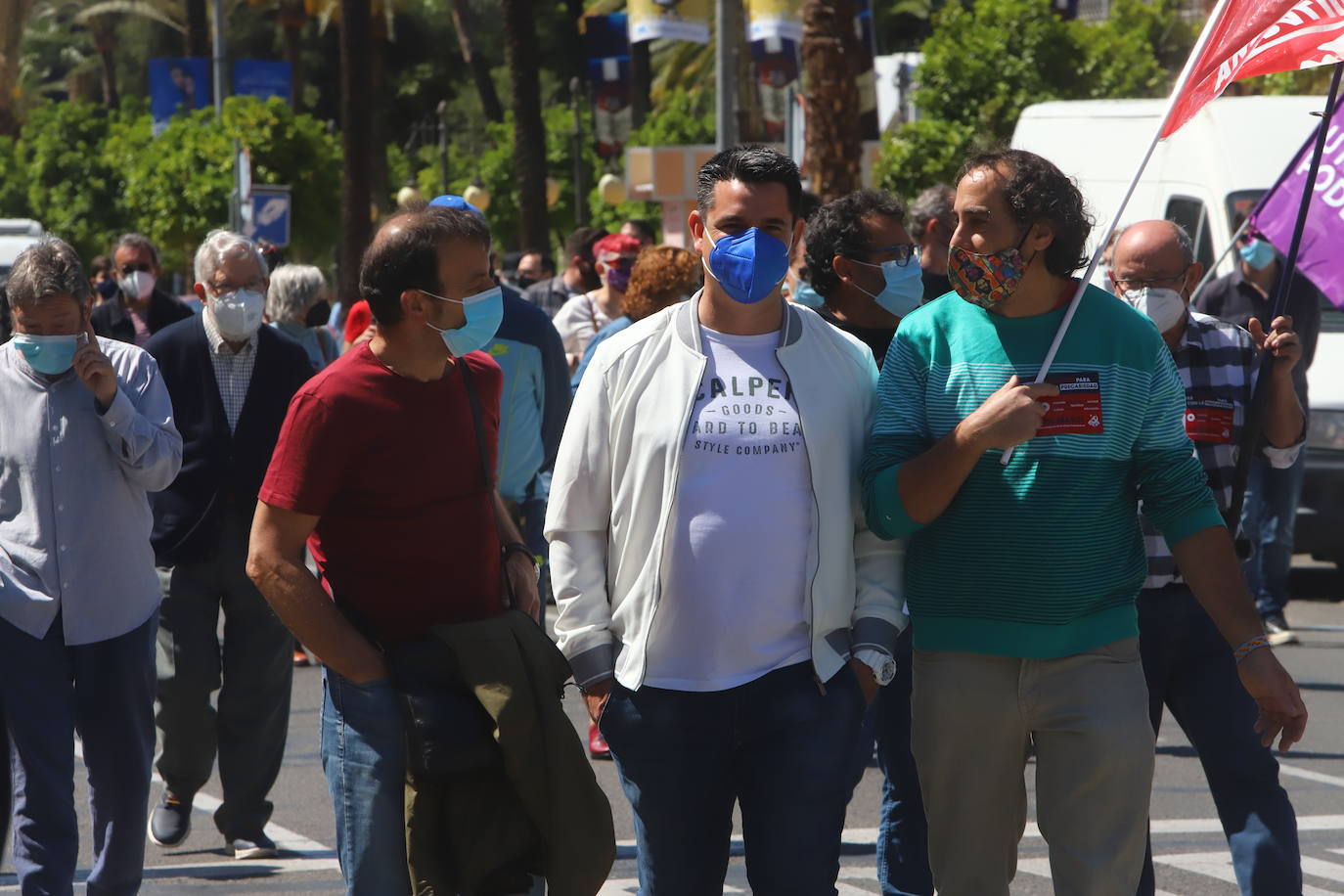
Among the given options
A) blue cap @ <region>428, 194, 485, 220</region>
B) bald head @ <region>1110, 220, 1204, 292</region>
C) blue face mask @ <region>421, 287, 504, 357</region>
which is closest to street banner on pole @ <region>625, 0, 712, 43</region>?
Answer: bald head @ <region>1110, 220, 1204, 292</region>

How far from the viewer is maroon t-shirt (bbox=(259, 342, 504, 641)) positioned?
3842 mm

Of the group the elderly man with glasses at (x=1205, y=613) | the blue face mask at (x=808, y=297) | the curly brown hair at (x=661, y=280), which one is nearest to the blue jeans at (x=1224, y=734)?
the elderly man with glasses at (x=1205, y=613)

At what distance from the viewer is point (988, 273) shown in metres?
3.78

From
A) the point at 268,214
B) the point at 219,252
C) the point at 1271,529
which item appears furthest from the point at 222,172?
the point at 219,252

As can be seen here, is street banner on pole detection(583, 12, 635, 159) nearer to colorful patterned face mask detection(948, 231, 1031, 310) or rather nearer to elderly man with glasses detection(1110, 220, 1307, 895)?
elderly man with glasses detection(1110, 220, 1307, 895)

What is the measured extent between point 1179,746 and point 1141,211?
5.83 m

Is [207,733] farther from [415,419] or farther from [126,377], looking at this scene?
[415,419]

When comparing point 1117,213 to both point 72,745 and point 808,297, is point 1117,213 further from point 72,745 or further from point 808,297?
point 808,297

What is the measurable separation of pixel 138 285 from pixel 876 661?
20.9 ft

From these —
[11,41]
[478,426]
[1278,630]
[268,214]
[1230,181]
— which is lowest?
[1278,630]

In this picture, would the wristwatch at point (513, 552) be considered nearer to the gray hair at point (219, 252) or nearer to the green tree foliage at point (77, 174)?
the gray hair at point (219, 252)

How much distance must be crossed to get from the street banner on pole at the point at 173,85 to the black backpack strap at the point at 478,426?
33.6 m

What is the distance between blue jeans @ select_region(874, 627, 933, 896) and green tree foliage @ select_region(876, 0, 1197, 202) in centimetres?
1664

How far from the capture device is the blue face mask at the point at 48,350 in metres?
4.89
